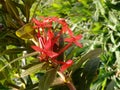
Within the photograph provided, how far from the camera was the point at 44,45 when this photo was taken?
0.66 meters

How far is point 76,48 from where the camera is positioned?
2.80 feet

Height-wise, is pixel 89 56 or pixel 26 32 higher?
pixel 26 32

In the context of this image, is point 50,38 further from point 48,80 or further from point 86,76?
point 86,76

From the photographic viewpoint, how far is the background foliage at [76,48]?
778 millimetres

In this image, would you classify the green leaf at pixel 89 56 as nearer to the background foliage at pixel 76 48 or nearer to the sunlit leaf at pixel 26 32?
the background foliage at pixel 76 48

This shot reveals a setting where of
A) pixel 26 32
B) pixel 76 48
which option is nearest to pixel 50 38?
pixel 26 32

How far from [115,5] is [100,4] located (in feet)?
0.54

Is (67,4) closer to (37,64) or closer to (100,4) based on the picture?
(100,4)

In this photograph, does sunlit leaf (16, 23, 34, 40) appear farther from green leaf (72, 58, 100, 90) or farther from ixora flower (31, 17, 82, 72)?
green leaf (72, 58, 100, 90)

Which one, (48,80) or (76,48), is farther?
(76,48)

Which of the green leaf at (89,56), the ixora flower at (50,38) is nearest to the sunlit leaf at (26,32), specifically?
the ixora flower at (50,38)

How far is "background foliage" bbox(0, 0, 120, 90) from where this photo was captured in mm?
778

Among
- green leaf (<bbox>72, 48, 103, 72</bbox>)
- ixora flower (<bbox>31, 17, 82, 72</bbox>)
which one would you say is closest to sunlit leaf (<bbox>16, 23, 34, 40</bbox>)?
ixora flower (<bbox>31, 17, 82, 72</bbox>)

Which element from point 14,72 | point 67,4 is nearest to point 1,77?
point 14,72
